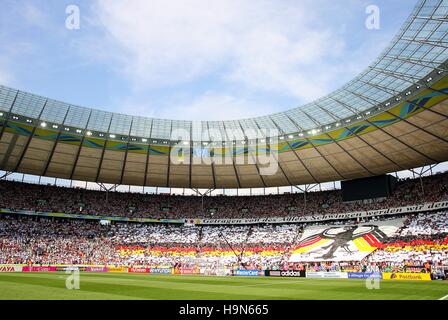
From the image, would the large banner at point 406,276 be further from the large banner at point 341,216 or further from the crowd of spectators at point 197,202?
the crowd of spectators at point 197,202

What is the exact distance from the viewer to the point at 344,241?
5100 cm

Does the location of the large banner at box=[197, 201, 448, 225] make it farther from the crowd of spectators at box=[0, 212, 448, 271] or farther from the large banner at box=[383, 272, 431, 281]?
the large banner at box=[383, 272, 431, 281]

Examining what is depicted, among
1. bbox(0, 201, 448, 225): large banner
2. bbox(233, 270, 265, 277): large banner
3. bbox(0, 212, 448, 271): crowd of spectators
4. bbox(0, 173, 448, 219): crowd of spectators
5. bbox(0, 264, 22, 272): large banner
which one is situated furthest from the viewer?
bbox(0, 173, 448, 219): crowd of spectators

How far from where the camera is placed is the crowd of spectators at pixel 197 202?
53.1 metres

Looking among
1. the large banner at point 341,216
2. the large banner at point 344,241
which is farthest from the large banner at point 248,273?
the large banner at point 341,216

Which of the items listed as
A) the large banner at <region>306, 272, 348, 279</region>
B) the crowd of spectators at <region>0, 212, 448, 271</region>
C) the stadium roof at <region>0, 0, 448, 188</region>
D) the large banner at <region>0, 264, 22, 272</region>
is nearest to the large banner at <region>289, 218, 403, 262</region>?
the crowd of spectators at <region>0, 212, 448, 271</region>

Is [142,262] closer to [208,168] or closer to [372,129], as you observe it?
[208,168]

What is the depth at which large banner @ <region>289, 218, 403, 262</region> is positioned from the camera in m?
47.7

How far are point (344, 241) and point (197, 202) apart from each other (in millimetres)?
28251

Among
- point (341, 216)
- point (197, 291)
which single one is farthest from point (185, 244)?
point (197, 291)

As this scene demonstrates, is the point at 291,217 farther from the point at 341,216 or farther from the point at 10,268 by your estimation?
the point at 10,268

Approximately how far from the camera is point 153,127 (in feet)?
163

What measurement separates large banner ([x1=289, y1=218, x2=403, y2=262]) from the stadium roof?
812 cm
